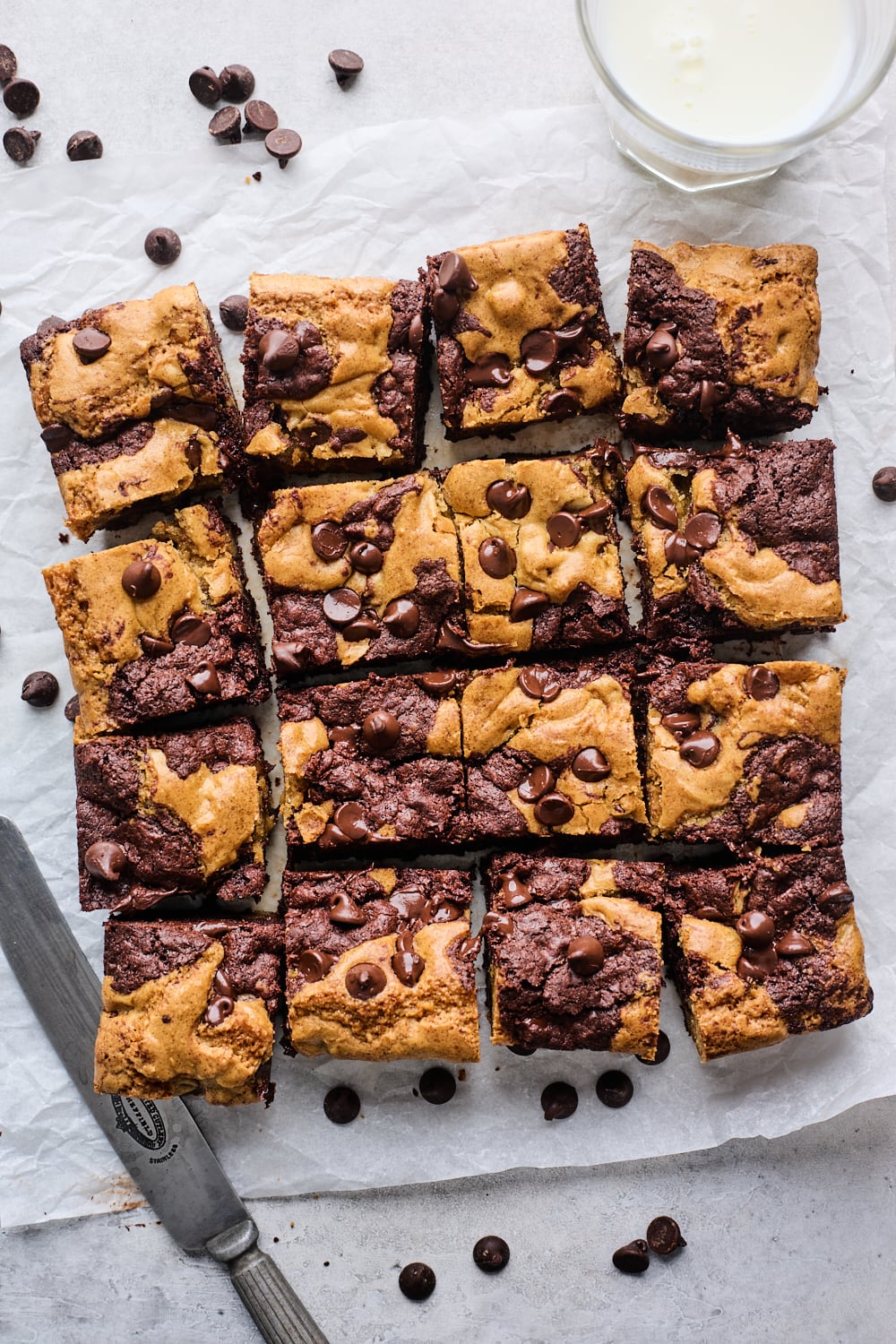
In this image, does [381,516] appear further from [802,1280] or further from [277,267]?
[802,1280]

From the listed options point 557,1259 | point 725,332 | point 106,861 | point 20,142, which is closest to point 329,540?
point 106,861

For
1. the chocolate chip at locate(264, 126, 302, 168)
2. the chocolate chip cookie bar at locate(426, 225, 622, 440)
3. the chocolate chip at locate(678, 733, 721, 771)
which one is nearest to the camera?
the chocolate chip at locate(678, 733, 721, 771)

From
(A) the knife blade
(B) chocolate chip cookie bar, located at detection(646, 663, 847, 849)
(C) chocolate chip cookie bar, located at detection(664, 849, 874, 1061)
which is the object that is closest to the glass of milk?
(B) chocolate chip cookie bar, located at detection(646, 663, 847, 849)

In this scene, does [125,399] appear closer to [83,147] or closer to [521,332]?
[83,147]

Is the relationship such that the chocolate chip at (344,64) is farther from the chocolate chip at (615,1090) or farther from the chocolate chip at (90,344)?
the chocolate chip at (615,1090)

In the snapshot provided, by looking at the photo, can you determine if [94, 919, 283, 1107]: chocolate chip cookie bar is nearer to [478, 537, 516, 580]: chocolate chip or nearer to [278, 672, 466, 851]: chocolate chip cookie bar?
[278, 672, 466, 851]: chocolate chip cookie bar

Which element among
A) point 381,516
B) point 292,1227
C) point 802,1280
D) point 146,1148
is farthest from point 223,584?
point 802,1280

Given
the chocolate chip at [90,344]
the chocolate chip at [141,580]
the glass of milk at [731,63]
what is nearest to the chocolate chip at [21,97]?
the chocolate chip at [90,344]
